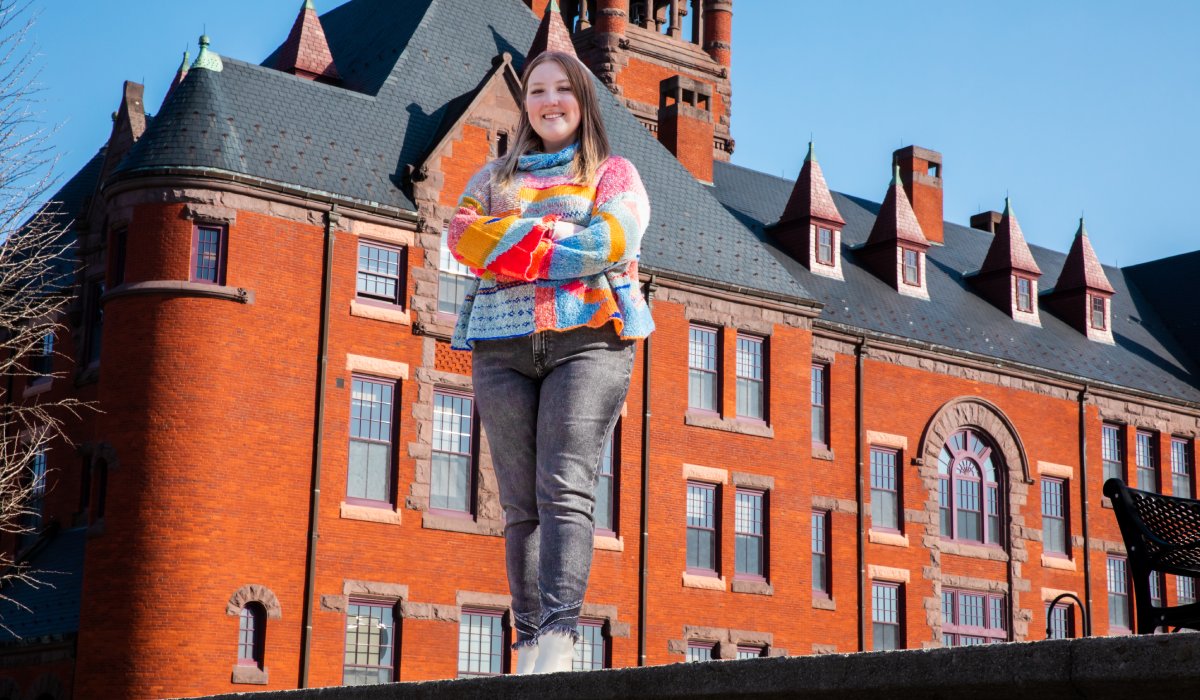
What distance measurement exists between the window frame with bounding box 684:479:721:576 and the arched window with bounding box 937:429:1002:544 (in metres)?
7.00

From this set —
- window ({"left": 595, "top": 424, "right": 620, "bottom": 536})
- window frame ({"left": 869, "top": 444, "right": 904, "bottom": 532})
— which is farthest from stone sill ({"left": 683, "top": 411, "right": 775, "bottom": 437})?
window frame ({"left": 869, "top": 444, "right": 904, "bottom": 532})

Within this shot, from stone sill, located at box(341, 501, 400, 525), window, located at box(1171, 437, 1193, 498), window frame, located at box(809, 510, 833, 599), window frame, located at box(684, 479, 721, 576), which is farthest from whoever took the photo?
window, located at box(1171, 437, 1193, 498)

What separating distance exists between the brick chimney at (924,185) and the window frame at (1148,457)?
7.32 meters

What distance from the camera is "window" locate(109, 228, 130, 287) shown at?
87.5 ft

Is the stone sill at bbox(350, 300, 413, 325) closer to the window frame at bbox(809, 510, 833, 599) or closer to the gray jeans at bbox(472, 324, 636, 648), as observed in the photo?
the window frame at bbox(809, 510, 833, 599)

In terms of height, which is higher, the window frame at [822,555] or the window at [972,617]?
the window frame at [822,555]

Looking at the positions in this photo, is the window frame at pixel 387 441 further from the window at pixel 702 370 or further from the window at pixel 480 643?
the window at pixel 702 370

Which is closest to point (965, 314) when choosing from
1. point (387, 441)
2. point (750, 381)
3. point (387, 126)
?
point (750, 381)

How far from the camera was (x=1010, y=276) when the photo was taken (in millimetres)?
39688

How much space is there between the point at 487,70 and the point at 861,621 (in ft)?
43.4

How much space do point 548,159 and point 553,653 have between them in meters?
2.09

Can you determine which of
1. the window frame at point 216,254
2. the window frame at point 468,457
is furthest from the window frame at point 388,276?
the window frame at point 216,254

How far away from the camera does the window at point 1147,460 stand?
39219 mm

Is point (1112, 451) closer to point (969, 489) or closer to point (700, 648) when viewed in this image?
point (969, 489)
